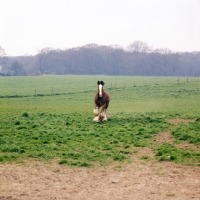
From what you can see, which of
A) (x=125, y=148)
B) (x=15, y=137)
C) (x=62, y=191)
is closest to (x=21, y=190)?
(x=62, y=191)

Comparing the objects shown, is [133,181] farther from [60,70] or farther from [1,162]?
[60,70]

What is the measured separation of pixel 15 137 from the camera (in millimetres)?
13367

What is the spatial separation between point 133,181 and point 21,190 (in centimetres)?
306

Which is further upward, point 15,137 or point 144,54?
point 144,54

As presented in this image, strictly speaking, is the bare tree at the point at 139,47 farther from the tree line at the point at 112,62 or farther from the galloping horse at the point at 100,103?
the galloping horse at the point at 100,103

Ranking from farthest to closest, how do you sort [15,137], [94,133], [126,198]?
1. [94,133]
2. [15,137]
3. [126,198]

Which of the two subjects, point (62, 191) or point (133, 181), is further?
point (133, 181)

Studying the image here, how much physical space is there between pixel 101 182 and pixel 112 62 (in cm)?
11162

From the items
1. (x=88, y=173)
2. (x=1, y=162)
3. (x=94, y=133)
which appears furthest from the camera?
(x=94, y=133)

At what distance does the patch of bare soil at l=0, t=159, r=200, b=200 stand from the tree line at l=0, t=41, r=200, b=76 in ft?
339

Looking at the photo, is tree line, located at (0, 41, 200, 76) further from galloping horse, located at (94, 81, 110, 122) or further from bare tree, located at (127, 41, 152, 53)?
galloping horse, located at (94, 81, 110, 122)

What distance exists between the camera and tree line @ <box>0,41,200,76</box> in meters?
115

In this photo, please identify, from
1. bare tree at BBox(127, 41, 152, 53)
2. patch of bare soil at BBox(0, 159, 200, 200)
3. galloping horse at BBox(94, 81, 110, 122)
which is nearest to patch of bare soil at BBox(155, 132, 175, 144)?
patch of bare soil at BBox(0, 159, 200, 200)

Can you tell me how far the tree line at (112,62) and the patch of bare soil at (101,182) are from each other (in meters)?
103
